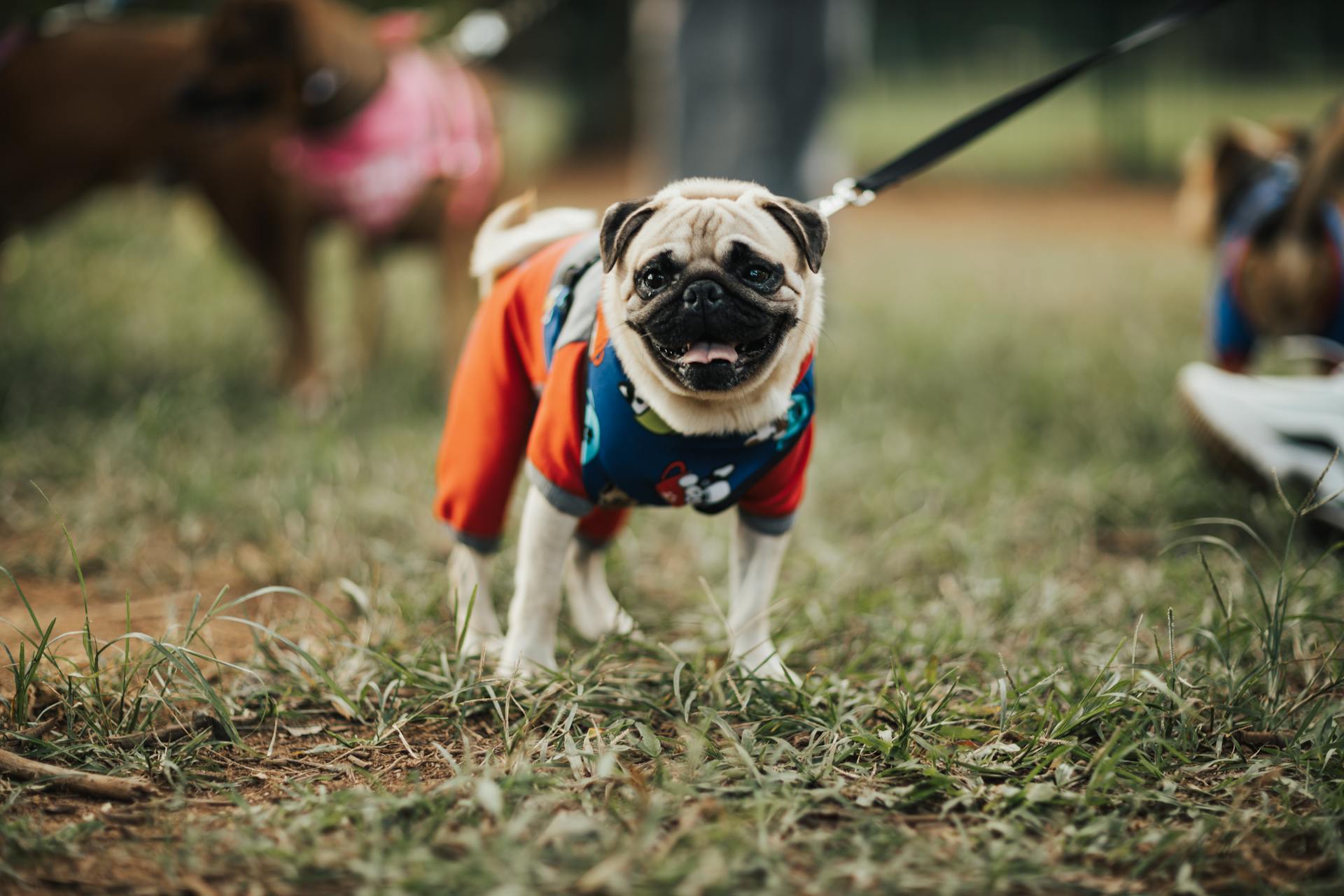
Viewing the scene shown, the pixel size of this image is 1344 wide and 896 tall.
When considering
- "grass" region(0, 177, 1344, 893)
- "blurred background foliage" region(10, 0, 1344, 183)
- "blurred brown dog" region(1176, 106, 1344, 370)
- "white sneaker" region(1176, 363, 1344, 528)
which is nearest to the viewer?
"grass" region(0, 177, 1344, 893)

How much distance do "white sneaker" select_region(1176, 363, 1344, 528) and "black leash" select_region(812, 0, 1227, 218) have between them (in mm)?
1180

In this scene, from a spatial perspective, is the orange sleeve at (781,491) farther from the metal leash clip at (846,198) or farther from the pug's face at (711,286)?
the metal leash clip at (846,198)

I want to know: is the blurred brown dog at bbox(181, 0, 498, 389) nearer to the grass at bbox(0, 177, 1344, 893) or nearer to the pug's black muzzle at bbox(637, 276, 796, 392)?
the grass at bbox(0, 177, 1344, 893)

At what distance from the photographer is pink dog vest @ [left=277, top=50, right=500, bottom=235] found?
13.6 ft

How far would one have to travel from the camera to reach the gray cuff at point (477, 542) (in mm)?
2256

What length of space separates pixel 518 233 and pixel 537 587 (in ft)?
2.58

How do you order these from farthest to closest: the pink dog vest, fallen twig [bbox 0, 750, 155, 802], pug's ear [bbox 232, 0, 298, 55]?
the pink dog vest, pug's ear [bbox 232, 0, 298, 55], fallen twig [bbox 0, 750, 155, 802]

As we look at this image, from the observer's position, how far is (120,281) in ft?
20.1

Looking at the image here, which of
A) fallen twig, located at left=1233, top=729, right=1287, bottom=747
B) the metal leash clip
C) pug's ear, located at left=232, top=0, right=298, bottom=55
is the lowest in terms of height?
fallen twig, located at left=1233, top=729, right=1287, bottom=747

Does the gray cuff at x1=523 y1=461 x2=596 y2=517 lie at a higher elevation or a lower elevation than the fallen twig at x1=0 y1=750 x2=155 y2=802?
higher

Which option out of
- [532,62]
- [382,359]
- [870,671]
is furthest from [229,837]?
[532,62]

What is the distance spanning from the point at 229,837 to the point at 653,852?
2.05 ft

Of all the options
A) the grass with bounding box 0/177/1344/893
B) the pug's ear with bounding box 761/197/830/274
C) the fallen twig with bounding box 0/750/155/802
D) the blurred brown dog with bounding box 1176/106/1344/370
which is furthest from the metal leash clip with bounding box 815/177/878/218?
the blurred brown dog with bounding box 1176/106/1344/370

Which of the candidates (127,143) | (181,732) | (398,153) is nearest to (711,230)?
(181,732)
